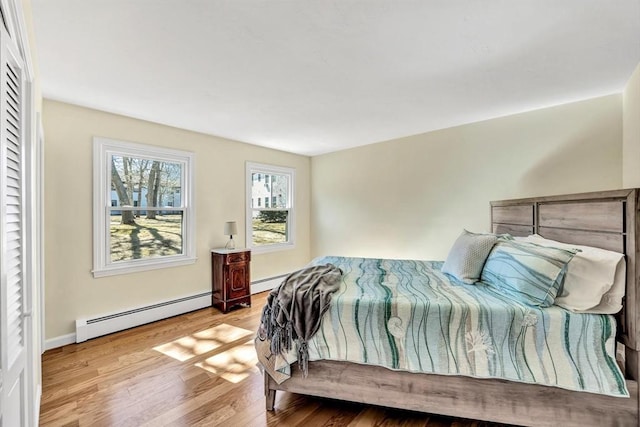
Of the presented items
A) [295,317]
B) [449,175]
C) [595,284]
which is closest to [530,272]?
[595,284]

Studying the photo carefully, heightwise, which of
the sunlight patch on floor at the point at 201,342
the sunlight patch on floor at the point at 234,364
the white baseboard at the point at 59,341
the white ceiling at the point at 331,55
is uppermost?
the white ceiling at the point at 331,55

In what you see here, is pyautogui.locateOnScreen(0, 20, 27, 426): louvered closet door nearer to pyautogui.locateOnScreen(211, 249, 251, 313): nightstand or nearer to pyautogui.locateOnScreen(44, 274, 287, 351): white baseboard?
pyautogui.locateOnScreen(44, 274, 287, 351): white baseboard

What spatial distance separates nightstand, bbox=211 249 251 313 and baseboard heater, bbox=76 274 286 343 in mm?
231

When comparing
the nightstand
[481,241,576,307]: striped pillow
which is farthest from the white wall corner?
[481,241,576,307]: striped pillow

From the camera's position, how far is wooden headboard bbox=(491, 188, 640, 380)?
1.48m

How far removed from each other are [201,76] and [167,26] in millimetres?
600

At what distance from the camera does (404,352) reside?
169 cm

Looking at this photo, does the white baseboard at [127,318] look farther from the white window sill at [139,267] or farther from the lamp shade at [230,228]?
the lamp shade at [230,228]

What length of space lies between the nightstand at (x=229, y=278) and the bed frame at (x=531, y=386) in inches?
81.4

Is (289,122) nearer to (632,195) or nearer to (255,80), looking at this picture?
(255,80)

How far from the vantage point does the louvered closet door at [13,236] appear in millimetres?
959

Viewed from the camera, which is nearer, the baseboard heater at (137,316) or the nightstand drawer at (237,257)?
the baseboard heater at (137,316)

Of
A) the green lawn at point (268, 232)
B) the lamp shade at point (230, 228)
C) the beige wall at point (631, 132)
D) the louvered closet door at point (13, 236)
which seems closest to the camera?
the louvered closet door at point (13, 236)

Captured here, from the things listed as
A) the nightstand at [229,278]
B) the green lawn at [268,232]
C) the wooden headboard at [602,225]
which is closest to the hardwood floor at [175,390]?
the nightstand at [229,278]
